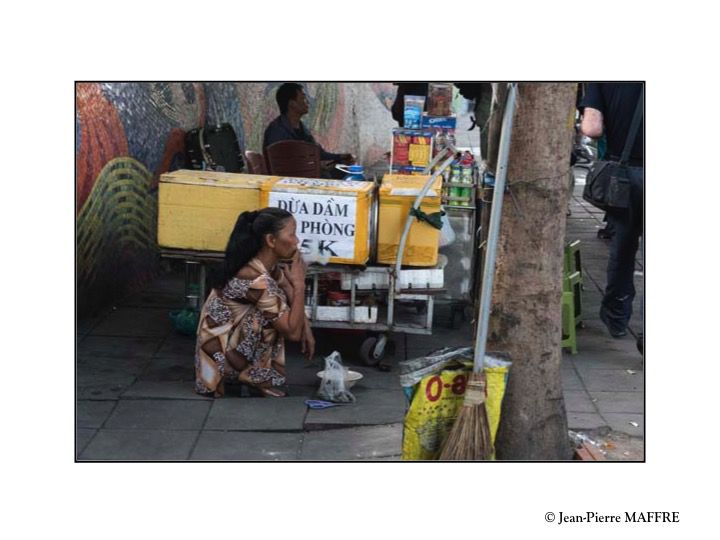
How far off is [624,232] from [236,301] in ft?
9.41

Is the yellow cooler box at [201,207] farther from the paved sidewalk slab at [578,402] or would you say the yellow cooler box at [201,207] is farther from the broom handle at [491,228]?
the broom handle at [491,228]

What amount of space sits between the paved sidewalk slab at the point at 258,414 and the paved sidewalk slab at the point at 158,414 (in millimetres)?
84

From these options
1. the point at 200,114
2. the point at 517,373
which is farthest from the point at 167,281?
the point at 517,373

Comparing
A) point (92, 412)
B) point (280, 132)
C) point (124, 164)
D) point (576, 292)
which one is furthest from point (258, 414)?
point (280, 132)

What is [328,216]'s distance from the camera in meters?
6.79

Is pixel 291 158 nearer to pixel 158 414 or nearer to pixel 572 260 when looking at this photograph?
pixel 572 260

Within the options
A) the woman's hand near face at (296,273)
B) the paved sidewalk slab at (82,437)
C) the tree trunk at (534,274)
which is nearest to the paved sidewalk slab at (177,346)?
Result: the woman's hand near face at (296,273)

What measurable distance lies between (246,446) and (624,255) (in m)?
3.25

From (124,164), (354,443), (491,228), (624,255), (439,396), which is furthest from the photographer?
(124,164)

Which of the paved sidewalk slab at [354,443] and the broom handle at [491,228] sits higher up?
the broom handle at [491,228]

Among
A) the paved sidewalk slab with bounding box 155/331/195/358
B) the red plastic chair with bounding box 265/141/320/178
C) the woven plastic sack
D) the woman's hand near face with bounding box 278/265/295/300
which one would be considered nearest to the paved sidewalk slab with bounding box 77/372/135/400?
the paved sidewalk slab with bounding box 155/331/195/358

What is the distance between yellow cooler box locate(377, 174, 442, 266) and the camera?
6824 millimetres

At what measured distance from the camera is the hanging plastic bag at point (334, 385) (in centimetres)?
654
